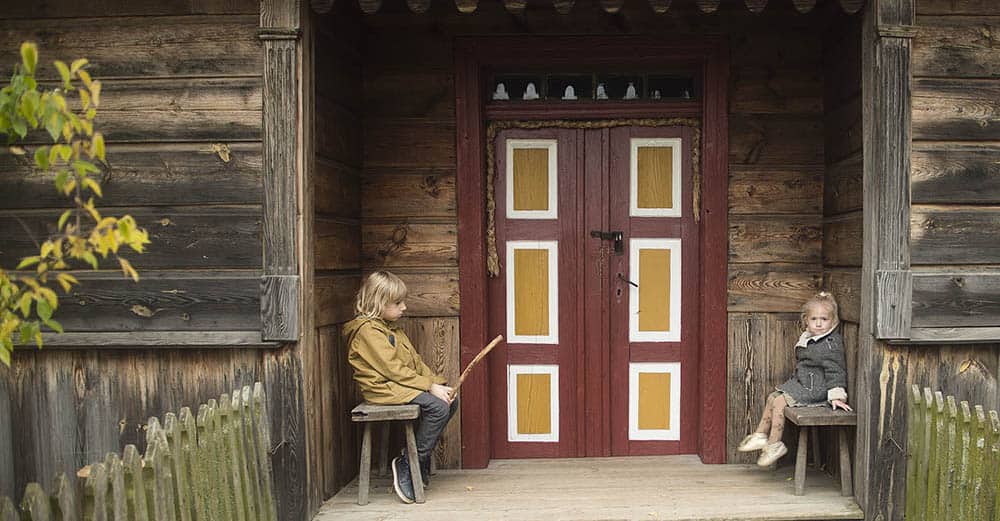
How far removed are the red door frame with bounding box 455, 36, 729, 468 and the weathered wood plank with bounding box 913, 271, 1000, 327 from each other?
132cm

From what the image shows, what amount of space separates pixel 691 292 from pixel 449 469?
6.96ft

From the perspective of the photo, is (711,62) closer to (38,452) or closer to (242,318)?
(242,318)

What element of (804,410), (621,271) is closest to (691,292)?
(621,271)

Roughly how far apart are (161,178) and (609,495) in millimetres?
3200

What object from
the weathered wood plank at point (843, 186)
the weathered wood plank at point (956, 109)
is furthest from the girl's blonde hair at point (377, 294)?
the weathered wood plank at point (956, 109)

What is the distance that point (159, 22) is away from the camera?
442 cm

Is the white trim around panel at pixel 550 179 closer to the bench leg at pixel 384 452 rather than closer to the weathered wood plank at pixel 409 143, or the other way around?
the weathered wood plank at pixel 409 143

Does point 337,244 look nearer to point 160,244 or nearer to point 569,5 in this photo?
point 160,244

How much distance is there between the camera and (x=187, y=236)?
4367 millimetres

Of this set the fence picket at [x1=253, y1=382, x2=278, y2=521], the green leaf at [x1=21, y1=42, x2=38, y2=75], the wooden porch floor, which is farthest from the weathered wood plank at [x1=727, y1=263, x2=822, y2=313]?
the green leaf at [x1=21, y1=42, x2=38, y2=75]

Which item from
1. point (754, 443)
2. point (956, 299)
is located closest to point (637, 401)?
point (754, 443)

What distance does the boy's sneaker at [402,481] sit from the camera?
4703 mm

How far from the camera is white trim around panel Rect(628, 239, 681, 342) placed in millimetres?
5590

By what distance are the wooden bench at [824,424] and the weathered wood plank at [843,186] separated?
124 cm
